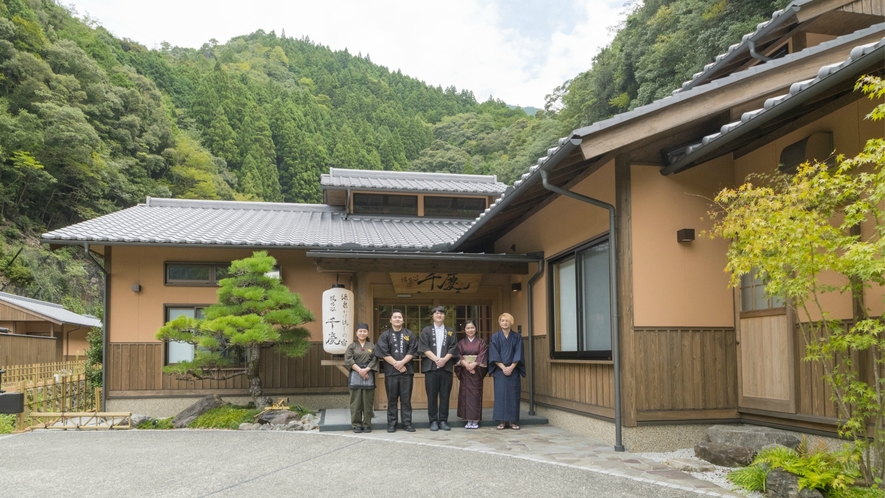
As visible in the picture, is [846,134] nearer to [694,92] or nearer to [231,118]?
[694,92]

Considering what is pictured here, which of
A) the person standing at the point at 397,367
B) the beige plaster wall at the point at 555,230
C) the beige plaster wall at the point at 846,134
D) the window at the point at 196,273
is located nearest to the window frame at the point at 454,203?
the beige plaster wall at the point at 555,230

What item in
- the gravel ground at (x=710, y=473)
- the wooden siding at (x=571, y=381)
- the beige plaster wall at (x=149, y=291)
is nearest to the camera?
the gravel ground at (x=710, y=473)

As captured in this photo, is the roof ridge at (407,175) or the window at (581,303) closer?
the window at (581,303)

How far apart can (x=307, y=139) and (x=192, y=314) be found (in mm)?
29252

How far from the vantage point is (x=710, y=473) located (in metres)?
5.12

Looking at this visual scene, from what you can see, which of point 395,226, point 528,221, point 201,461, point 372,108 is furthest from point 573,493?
point 372,108

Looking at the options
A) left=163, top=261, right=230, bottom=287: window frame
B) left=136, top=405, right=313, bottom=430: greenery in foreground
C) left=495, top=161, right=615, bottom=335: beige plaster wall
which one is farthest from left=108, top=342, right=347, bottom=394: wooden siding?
left=495, top=161, right=615, bottom=335: beige plaster wall

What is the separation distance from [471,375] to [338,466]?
116 inches

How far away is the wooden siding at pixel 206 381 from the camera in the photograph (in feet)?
34.6

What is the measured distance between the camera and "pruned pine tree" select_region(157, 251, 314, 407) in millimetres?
8711

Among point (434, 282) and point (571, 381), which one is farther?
point (434, 282)

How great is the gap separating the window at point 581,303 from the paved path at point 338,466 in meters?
1.03

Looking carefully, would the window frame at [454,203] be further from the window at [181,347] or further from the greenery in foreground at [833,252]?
the greenery in foreground at [833,252]

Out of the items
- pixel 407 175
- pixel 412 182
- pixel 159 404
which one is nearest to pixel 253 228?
pixel 159 404
